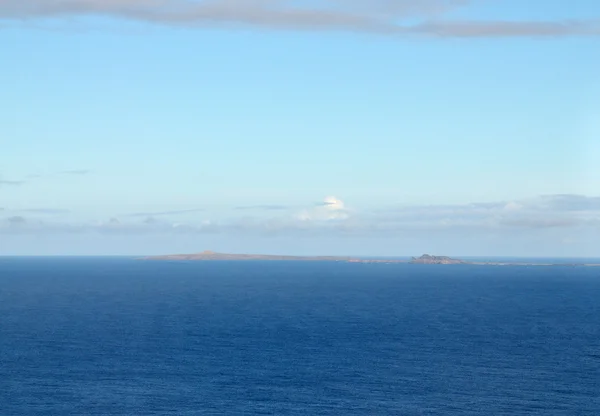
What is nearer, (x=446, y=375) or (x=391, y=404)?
(x=391, y=404)

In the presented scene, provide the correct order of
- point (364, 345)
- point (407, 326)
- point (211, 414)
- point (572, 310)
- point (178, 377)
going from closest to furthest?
1. point (211, 414)
2. point (178, 377)
3. point (364, 345)
4. point (407, 326)
5. point (572, 310)

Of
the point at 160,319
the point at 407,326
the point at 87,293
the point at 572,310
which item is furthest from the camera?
the point at 87,293

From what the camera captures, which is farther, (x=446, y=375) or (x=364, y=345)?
(x=364, y=345)

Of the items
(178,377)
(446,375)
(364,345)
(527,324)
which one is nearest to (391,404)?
(446,375)

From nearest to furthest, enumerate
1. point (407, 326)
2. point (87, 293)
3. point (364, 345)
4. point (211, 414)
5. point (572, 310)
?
point (211, 414), point (364, 345), point (407, 326), point (572, 310), point (87, 293)

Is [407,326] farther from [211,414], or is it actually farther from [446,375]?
[211,414]

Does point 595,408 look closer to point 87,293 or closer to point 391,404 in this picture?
point 391,404

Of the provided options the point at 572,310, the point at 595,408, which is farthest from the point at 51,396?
the point at 572,310

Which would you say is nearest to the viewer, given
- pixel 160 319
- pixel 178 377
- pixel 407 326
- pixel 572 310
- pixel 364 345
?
pixel 178 377
